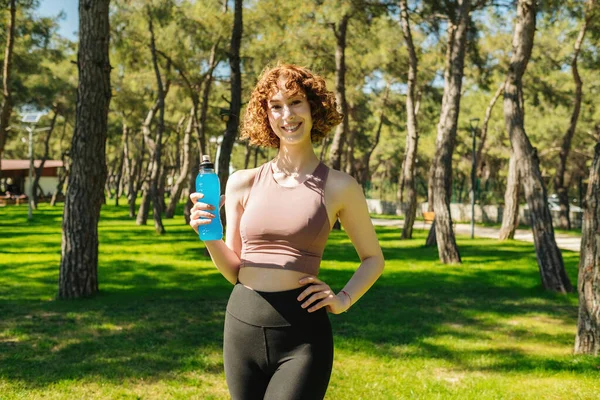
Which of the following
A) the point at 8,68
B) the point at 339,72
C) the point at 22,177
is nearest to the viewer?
the point at 8,68

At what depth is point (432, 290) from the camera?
11.2 metres

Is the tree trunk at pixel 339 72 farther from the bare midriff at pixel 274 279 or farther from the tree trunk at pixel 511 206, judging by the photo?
the bare midriff at pixel 274 279

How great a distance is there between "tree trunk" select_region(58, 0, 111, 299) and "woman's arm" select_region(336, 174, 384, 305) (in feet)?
25.1

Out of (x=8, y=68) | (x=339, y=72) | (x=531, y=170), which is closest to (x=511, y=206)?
(x=339, y=72)

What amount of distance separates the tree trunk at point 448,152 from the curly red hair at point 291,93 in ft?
39.2

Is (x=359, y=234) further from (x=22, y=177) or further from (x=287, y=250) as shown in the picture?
(x=22, y=177)

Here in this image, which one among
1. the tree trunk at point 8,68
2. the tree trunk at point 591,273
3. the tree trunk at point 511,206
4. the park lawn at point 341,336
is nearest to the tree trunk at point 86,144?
the park lawn at point 341,336

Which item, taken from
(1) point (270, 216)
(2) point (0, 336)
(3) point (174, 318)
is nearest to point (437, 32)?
(3) point (174, 318)

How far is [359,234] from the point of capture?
99.3 inches

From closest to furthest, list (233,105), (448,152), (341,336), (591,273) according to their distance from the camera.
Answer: (591,273) < (341,336) < (233,105) < (448,152)

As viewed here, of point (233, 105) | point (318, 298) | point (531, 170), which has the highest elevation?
point (233, 105)

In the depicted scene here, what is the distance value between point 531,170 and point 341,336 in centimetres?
531

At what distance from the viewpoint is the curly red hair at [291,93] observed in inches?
101

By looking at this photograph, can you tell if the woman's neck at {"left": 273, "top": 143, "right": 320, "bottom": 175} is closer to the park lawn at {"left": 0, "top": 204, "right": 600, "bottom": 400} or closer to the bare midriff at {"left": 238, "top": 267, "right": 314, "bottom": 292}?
the bare midriff at {"left": 238, "top": 267, "right": 314, "bottom": 292}
